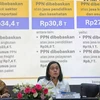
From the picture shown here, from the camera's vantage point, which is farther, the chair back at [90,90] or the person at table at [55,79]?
the person at table at [55,79]

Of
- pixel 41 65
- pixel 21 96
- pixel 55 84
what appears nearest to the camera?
pixel 21 96

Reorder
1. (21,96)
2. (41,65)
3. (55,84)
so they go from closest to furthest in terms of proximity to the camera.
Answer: (21,96) → (55,84) → (41,65)

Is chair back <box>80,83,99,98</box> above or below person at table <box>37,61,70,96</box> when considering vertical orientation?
below

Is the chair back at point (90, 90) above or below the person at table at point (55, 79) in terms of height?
below

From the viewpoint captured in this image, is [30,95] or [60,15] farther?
[60,15]

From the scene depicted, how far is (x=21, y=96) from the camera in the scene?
2.52 meters

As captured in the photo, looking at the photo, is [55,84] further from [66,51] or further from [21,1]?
[21,1]

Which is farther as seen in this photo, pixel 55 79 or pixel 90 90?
pixel 55 79

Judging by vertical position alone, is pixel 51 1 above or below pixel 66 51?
above

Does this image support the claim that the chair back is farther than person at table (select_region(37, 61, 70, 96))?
No

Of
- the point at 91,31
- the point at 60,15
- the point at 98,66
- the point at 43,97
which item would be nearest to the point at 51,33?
the point at 60,15

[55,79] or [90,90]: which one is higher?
[55,79]

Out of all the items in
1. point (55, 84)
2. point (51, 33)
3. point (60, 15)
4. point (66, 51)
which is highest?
point (60, 15)

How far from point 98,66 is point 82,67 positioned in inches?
10.5
